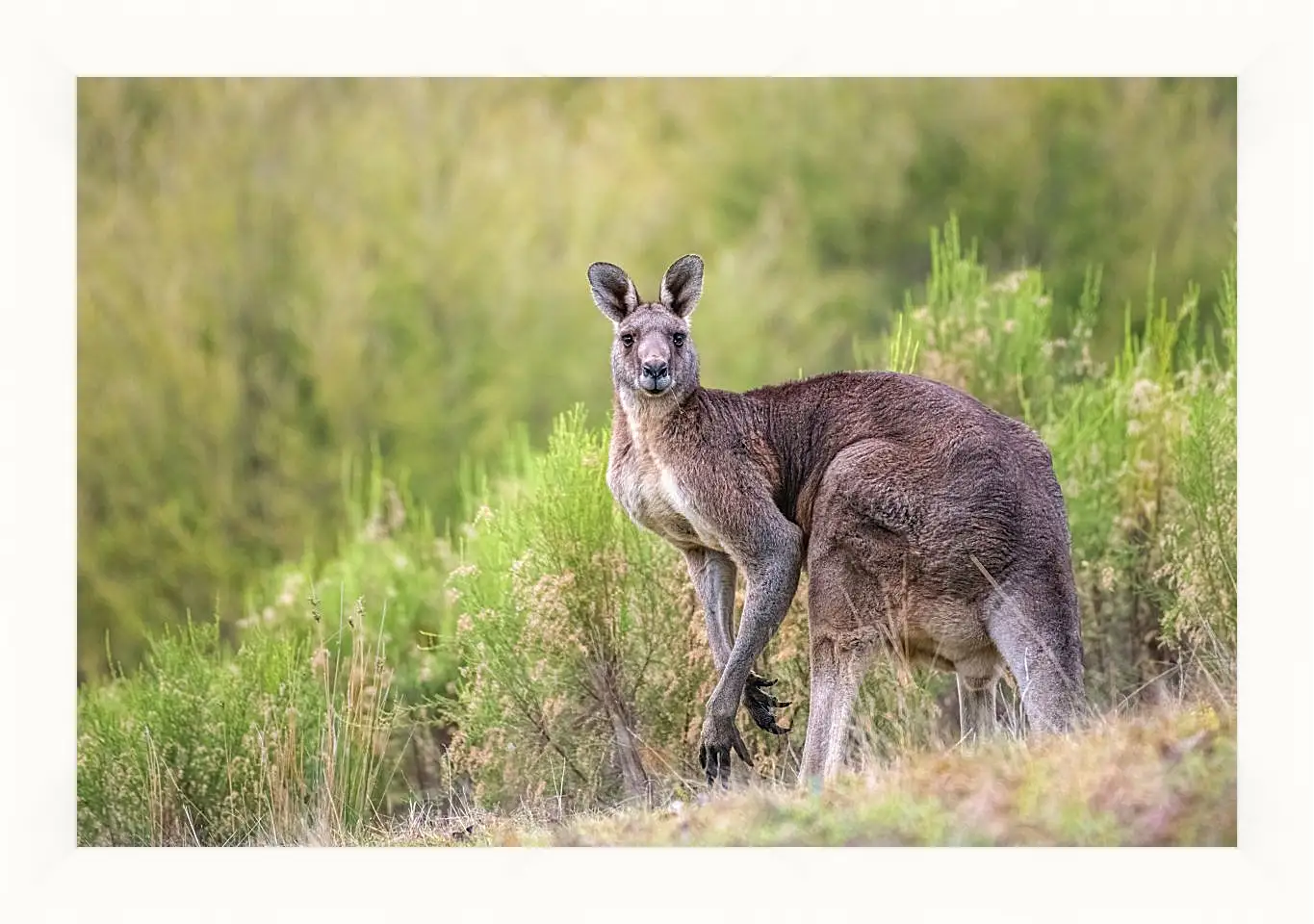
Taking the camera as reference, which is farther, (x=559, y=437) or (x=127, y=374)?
(x=127, y=374)

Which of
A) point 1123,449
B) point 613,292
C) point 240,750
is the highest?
point 613,292

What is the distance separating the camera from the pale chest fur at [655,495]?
633 centimetres

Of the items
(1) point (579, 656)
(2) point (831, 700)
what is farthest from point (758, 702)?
(1) point (579, 656)

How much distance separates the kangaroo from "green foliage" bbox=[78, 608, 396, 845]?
1537 millimetres

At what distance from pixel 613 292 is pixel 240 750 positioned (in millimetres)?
2892

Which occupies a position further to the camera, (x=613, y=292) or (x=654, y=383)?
(x=613, y=292)

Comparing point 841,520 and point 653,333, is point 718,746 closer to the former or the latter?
point 841,520

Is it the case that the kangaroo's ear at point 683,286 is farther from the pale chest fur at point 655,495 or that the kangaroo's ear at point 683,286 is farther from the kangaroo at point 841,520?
the pale chest fur at point 655,495

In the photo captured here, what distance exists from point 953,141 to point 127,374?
28.3ft

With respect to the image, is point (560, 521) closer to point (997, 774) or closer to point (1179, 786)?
point (997, 774)

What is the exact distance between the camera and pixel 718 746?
6316 mm
